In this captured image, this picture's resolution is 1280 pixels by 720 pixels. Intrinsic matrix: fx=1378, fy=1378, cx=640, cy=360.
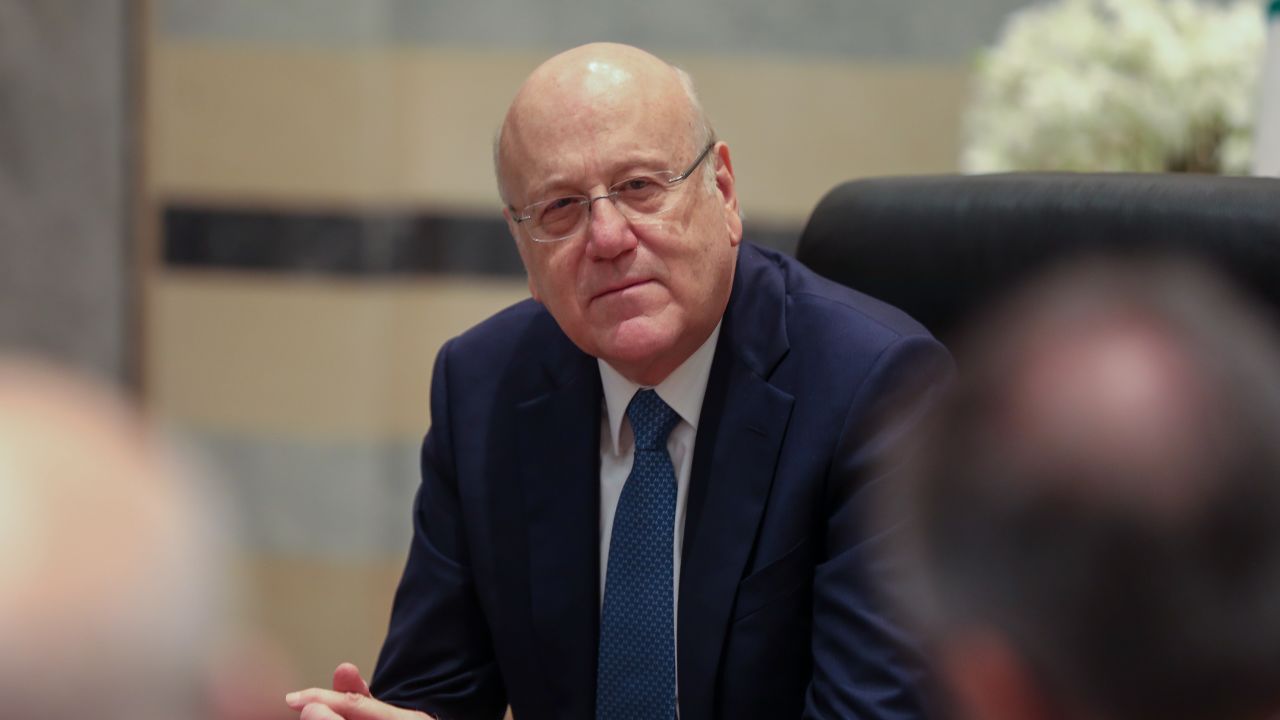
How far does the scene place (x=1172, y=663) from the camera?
1.41 feet

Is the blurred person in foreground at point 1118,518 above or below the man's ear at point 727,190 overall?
above

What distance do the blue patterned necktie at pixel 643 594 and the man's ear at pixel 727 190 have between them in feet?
0.80

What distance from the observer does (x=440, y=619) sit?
6.19 feet

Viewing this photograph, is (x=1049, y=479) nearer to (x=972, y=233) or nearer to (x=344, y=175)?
(x=972, y=233)

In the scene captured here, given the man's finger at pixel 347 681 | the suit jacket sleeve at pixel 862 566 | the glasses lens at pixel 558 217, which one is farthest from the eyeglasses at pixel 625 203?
the man's finger at pixel 347 681

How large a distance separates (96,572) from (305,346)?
3.34 metres

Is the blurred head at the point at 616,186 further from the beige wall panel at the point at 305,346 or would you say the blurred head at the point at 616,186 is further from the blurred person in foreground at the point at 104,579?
the beige wall panel at the point at 305,346

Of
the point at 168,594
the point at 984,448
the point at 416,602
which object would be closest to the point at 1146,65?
the point at 416,602

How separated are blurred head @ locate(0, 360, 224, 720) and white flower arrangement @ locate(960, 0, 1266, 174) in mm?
1892

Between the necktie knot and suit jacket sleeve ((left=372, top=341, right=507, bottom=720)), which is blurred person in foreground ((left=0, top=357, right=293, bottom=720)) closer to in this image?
the necktie knot

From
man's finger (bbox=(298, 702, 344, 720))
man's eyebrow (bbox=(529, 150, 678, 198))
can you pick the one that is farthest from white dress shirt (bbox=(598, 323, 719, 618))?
man's finger (bbox=(298, 702, 344, 720))

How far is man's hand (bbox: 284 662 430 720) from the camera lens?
1.64m

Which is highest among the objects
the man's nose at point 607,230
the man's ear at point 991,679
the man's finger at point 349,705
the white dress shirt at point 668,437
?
the man's ear at point 991,679

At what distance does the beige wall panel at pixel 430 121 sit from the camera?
3510 millimetres
